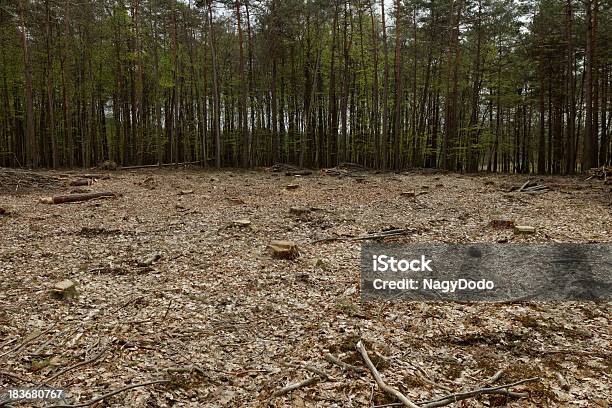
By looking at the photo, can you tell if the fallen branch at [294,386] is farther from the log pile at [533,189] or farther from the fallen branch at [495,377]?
the log pile at [533,189]

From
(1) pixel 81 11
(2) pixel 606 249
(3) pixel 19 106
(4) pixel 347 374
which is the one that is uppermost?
(1) pixel 81 11

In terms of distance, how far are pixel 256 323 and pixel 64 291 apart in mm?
2609

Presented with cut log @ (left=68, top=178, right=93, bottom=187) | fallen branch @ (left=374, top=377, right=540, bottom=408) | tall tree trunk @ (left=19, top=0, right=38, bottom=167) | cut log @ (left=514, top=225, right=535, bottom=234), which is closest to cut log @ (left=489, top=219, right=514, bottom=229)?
cut log @ (left=514, top=225, right=535, bottom=234)

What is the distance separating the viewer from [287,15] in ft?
74.3

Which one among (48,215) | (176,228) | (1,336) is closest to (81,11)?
(48,215)

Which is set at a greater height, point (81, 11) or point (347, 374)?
point (81, 11)

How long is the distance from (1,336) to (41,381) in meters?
1.15

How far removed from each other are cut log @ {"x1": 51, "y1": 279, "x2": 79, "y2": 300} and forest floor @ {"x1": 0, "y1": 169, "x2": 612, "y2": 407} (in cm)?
11

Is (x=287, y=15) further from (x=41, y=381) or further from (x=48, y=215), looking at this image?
(x=41, y=381)

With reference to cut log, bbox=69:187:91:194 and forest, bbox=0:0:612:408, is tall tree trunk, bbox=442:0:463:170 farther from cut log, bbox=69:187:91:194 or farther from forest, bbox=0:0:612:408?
cut log, bbox=69:187:91:194

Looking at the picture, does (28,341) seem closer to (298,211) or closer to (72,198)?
(298,211)

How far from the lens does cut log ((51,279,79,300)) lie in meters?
4.86

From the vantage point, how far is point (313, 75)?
26672 mm

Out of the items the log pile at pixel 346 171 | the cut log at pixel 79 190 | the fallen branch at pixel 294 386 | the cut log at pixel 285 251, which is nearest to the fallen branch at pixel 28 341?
the fallen branch at pixel 294 386
